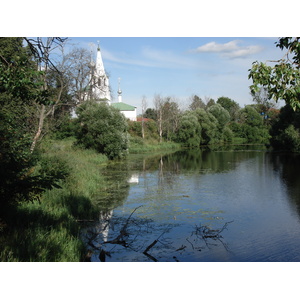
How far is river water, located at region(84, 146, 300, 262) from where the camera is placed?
7.27 metres

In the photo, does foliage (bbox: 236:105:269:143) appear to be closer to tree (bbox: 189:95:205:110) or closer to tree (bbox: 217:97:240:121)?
tree (bbox: 217:97:240:121)

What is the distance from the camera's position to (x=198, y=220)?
9.77 metres

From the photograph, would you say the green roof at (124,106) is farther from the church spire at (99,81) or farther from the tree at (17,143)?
the tree at (17,143)

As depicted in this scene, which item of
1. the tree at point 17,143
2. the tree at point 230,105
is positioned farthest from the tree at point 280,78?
the tree at point 230,105

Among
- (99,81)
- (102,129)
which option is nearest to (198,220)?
(102,129)

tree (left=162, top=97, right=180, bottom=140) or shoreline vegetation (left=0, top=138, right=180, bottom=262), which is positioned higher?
tree (left=162, top=97, right=180, bottom=140)

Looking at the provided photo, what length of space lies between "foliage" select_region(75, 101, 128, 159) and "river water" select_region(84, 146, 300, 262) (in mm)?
7644

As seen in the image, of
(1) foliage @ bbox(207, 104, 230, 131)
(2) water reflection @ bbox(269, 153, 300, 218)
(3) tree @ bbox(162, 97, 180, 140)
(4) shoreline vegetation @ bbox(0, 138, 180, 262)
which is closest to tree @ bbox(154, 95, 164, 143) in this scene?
(3) tree @ bbox(162, 97, 180, 140)

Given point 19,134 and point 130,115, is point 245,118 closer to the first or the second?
point 130,115

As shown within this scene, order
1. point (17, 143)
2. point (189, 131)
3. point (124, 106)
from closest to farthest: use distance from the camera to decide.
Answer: point (17, 143), point (189, 131), point (124, 106)

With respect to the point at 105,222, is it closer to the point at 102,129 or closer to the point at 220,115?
the point at 102,129

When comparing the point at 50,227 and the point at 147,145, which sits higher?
the point at 147,145

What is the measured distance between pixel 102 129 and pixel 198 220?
16.2 m

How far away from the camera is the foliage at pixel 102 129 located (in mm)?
24891
